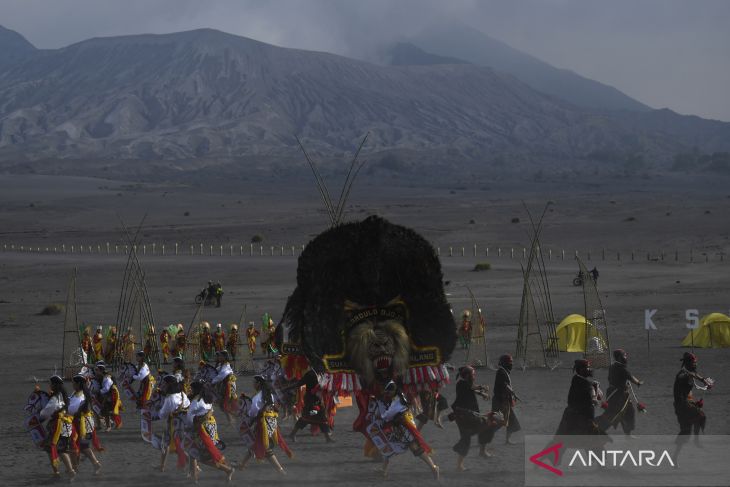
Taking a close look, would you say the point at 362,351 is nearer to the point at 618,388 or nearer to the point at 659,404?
the point at 618,388

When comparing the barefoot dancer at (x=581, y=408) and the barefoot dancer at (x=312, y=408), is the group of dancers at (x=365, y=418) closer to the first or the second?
the barefoot dancer at (x=581, y=408)

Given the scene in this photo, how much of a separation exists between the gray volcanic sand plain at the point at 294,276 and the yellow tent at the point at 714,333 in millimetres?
819

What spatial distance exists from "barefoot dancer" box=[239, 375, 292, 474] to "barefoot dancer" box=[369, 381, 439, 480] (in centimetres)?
146

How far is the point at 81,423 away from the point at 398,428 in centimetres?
423

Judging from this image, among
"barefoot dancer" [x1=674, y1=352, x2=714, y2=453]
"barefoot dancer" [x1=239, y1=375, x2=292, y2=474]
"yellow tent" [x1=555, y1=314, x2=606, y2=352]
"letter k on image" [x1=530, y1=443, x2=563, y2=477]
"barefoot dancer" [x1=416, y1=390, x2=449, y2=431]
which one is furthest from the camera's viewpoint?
"yellow tent" [x1=555, y1=314, x2=606, y2=352]

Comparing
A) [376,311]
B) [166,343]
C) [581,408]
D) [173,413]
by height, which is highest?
[376,311]

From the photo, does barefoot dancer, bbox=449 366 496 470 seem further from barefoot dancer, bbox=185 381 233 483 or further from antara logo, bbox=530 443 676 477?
barefoot dancer, bbox=185 381 233 483

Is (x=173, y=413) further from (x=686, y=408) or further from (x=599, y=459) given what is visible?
(x=686, y=408)

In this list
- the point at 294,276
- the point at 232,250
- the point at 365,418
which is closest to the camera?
the point at 365,418

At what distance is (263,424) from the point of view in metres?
15.1

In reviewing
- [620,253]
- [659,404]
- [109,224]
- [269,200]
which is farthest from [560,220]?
[659,404]

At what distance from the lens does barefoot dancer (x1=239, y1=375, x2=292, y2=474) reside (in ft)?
49.5

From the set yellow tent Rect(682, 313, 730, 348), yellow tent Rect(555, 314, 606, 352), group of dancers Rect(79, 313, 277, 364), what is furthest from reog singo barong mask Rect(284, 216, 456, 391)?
yellow tent Rect(682, 313, 730, 348)

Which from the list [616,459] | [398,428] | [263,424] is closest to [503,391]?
[616,459]
